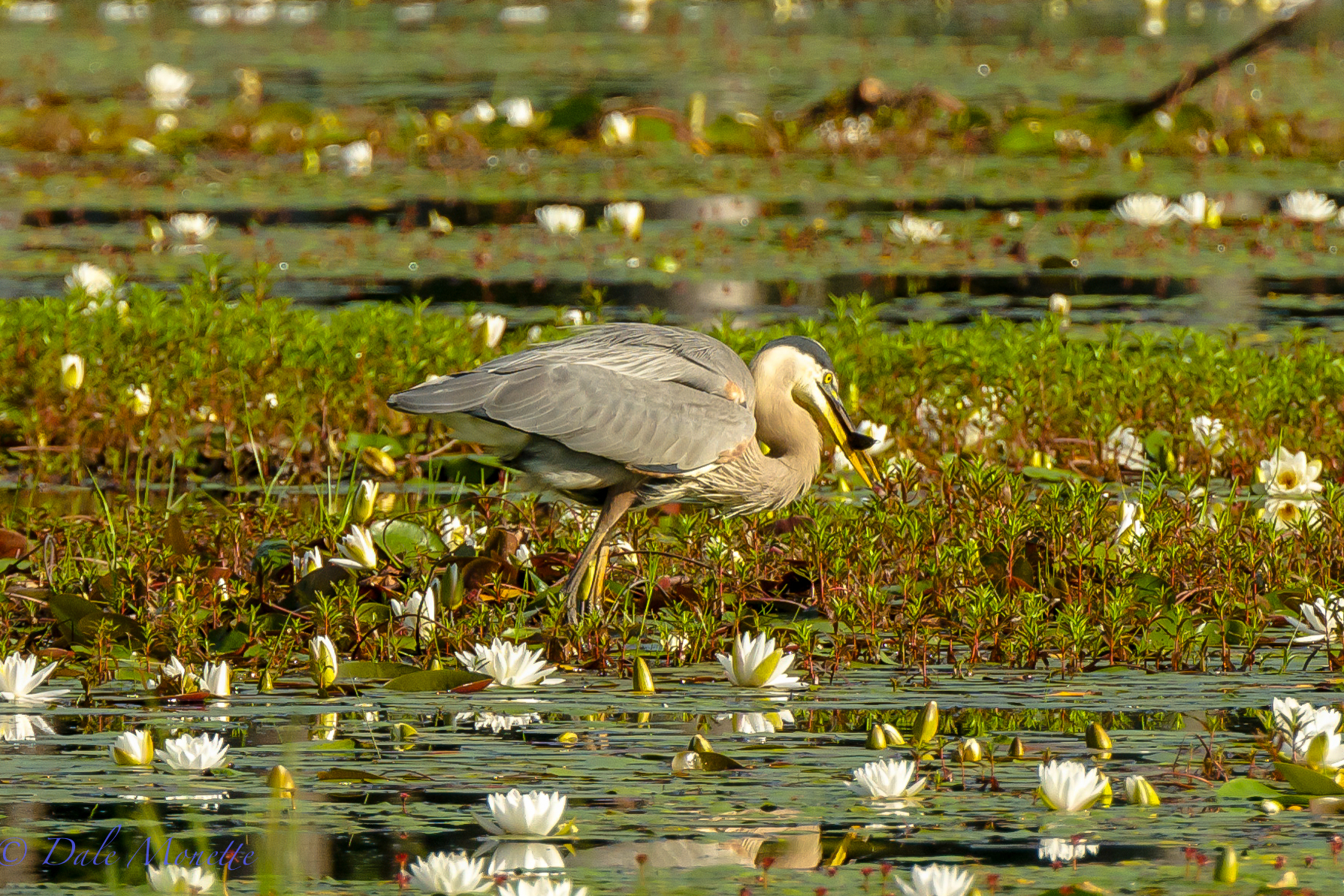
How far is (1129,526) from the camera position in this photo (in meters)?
5.25

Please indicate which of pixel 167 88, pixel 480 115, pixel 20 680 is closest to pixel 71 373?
pixel 20 680

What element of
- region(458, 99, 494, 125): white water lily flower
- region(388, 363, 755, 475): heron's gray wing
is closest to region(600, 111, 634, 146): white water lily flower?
region(458, 99, 494, 125): white water lily flower

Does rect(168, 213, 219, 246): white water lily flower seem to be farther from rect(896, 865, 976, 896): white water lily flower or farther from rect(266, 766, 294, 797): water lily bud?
rect(896, 865, 976, 896): white water lily flower

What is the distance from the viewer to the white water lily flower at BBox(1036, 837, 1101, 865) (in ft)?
11.1

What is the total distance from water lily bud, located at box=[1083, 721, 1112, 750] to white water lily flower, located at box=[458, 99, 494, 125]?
10856mm

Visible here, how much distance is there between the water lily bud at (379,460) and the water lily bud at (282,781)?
2930 millimetres

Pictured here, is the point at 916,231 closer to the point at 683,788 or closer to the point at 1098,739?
the point at 1098,739

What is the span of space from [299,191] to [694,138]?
2.74m

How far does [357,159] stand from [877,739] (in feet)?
31.9

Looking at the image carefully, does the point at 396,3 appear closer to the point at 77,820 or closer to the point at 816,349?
the point at 816,349

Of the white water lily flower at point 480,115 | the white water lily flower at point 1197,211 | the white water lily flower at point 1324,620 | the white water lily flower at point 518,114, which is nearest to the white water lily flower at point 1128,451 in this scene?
the white water lily flower at point 1324,620

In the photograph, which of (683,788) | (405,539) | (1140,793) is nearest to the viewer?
(1140,793)

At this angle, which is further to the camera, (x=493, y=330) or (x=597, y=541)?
(x=493, y=330)

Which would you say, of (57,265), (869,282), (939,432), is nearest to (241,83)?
(57,265)
